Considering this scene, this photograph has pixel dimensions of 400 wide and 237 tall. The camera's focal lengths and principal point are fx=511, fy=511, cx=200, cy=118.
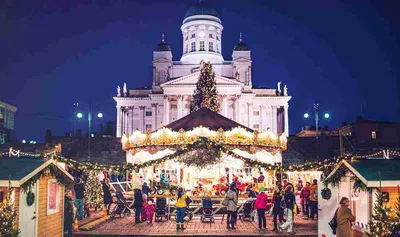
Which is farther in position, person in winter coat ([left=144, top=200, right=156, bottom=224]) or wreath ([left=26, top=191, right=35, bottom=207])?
person in winter coat ([left=144, top=200, right=156, bottom=224])

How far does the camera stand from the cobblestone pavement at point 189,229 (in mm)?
16634

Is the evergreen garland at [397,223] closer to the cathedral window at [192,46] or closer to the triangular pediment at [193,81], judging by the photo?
the triangular pediment at [193,81]

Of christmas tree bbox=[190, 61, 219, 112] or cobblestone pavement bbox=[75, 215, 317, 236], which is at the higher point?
christmas tree bbox=[190, 61, 219, 112]

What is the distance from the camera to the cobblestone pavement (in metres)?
16.6

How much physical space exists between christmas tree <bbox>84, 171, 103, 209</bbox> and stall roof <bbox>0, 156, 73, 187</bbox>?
11.0 metres

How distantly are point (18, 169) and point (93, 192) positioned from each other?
13113 mm

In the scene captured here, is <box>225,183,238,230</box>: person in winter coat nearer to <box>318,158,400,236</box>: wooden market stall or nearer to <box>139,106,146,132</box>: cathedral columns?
<box>318,158,400,236</box>: wooden market stall

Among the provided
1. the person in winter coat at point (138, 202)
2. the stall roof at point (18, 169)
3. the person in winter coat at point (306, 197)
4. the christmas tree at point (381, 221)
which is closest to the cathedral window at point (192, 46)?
the person in winter coat at point (306, 197)

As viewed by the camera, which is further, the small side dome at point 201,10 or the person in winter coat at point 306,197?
the small side dome at point 201,10

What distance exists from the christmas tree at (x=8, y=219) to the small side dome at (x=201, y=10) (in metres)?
79.8

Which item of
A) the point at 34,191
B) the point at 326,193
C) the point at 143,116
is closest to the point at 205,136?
Result: the point at 326,193

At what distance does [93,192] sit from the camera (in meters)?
25.6

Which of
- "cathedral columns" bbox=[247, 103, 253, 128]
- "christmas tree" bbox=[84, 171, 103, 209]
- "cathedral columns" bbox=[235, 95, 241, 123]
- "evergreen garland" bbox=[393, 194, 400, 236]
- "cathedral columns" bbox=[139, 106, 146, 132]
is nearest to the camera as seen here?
"evergreen garland" bbox=[393, 194, 400, 236]

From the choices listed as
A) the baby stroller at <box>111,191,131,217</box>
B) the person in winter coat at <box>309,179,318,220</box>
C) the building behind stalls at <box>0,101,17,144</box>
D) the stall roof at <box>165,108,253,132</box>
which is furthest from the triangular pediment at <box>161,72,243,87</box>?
the person in winter coat at <box>309,179,318,220</box>
